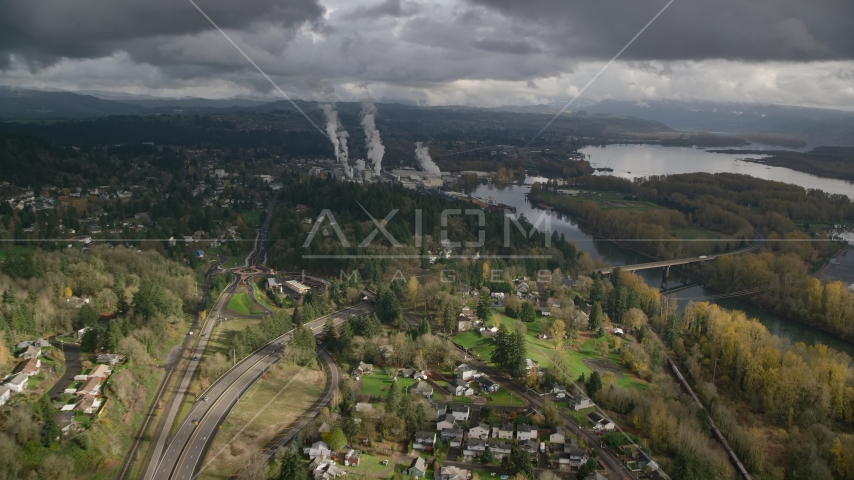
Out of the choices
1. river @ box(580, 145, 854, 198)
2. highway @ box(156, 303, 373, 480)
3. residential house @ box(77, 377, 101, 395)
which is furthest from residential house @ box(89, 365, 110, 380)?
river @ box(580, 145, 854, 198)

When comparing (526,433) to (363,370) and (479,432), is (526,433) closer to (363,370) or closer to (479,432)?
(479,432)

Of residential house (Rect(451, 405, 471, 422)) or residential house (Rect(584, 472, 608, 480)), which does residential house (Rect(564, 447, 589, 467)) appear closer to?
residential house (Rect(584, 472, 608, 480))

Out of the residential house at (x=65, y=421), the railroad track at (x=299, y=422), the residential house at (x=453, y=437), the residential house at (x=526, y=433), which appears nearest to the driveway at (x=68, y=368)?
the residential house at (x=65, y=421)

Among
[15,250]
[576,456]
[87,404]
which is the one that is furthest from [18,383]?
[15,250]

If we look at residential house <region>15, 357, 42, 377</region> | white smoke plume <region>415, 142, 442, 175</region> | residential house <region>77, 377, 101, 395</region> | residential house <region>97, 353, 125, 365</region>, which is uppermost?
white smoke plume <region>415, 142, 442, 175</region>

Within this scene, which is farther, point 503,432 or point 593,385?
point 593,385

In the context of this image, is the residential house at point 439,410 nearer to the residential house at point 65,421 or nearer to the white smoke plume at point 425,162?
the residential house at point 65,421

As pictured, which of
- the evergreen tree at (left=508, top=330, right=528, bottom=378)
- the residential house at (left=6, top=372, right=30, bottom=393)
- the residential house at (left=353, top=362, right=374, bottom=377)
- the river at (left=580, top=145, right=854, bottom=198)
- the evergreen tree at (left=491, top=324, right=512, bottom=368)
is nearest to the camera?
the residential house at (left=6, top=372, right=30, bottom=393)

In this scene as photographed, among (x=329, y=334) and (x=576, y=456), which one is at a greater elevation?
(x=329, y=334)
